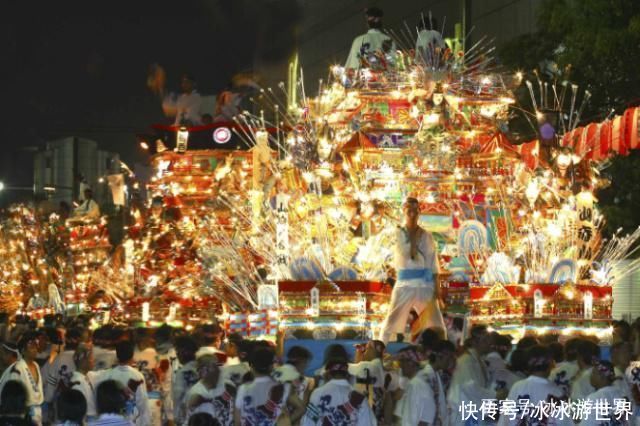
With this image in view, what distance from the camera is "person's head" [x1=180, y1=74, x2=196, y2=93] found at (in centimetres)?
3005

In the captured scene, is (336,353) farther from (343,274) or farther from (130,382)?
(343,274)

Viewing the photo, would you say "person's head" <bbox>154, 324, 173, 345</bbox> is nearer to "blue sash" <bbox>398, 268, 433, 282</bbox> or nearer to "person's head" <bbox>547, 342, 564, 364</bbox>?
"person's head" <bbox>547, 342, 564, 364</bbox>

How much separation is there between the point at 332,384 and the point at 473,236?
1014 cm

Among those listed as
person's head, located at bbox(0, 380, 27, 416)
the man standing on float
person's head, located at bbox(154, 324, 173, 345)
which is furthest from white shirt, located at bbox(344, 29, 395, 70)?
person's head, located at bbox(0, 380, 27, 416)

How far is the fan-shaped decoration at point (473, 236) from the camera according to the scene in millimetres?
19609

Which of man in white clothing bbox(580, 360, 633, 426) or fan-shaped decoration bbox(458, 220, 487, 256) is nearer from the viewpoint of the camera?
man in white clothing bbox(580, 360, 633, 426)

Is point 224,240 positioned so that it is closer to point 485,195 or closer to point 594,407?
point 485,195

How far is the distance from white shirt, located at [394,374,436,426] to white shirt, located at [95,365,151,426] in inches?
80.1

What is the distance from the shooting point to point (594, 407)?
973 cm

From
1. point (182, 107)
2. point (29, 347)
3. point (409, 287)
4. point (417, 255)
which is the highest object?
point (182, 107)

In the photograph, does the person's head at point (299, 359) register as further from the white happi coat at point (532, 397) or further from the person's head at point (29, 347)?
the person's head at point (29, 347)

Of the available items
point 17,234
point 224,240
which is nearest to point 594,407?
point 224,240

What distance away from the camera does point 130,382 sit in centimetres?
1058

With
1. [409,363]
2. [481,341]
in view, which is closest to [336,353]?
[409,363]
